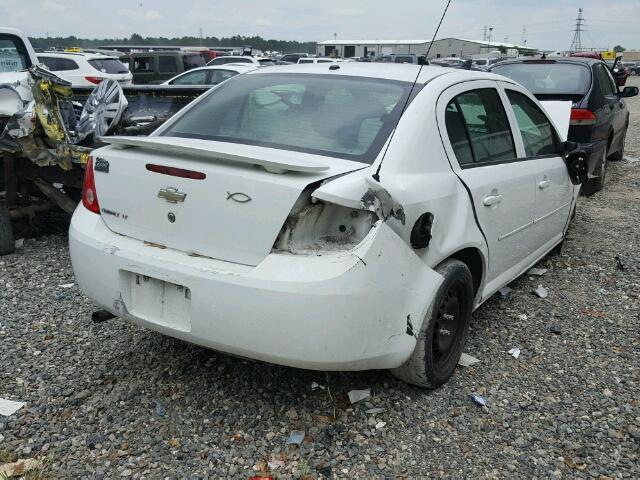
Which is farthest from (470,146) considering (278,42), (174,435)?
(278,42)

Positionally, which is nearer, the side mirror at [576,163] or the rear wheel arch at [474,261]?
the rear wheel arch at [474,261]

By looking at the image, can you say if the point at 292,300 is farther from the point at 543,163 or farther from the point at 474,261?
the point at 543,163

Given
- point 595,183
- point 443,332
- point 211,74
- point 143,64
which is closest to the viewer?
point 443,332

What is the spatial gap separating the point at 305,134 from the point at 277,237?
0.77 meters

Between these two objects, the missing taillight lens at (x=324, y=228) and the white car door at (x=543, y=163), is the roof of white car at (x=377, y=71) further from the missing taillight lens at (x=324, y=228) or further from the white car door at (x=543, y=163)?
the missing taillight lens at (x=324, y=228)

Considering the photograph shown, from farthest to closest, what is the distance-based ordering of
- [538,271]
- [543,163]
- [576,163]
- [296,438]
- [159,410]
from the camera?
[538,271], [576,163], [543,163], [159,410], [296,438]

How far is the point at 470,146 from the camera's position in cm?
336

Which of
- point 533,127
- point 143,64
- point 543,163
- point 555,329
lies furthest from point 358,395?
point 143,64

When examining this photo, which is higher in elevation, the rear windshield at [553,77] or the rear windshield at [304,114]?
the rear windshield at [304,114]

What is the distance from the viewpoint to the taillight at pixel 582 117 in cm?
725

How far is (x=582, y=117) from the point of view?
7.26 meters

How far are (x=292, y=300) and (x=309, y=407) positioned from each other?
847mm

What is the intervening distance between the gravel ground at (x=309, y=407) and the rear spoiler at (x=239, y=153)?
1.20m

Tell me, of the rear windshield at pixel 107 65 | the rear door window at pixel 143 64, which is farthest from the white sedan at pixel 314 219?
the rear door window at pixel 143 64
